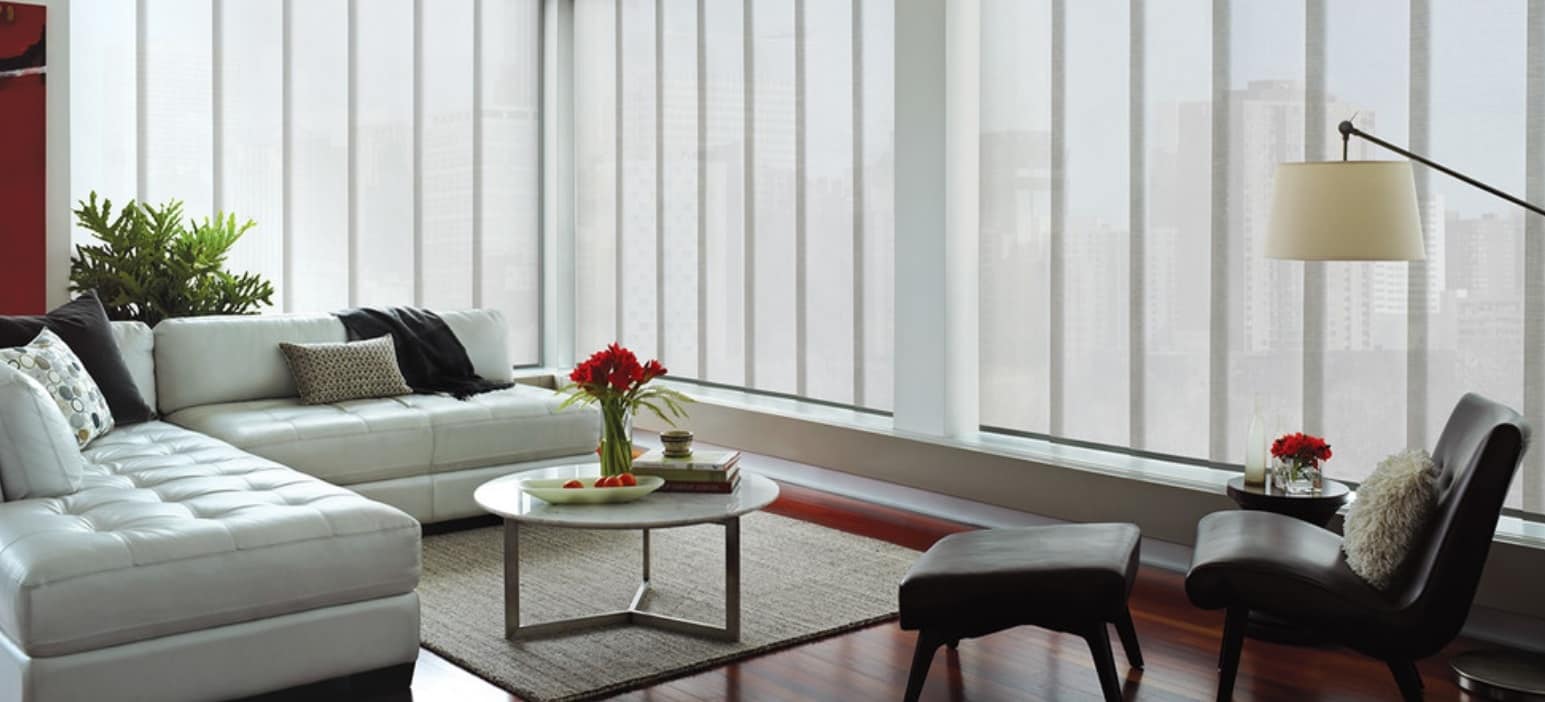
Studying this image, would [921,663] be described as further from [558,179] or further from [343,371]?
[558,179]

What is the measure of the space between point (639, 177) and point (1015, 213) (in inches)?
116

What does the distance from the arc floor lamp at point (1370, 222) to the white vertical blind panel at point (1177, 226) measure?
122 cm

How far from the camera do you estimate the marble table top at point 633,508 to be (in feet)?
12.3

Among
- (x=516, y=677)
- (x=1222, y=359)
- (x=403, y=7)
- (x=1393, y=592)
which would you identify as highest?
(x=403, y=7)

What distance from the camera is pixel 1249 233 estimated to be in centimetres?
469

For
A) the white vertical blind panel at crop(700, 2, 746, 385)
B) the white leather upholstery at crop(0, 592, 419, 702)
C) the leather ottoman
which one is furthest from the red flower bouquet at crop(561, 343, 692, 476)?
the white vertical blind panel at crop(700, 2, 746, 385)

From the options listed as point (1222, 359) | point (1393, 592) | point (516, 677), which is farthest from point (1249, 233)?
point (516, 677)

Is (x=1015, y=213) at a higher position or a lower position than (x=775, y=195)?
lower

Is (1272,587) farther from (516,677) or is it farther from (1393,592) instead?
(516,677)

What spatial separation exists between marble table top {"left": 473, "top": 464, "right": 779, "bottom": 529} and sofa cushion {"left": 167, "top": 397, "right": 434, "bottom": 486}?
104 cm

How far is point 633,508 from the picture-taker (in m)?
3.92

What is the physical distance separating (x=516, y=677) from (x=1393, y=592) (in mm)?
2237

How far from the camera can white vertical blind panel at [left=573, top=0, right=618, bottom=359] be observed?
26.5 feet

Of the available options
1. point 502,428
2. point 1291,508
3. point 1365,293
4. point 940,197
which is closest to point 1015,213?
point 940,197
